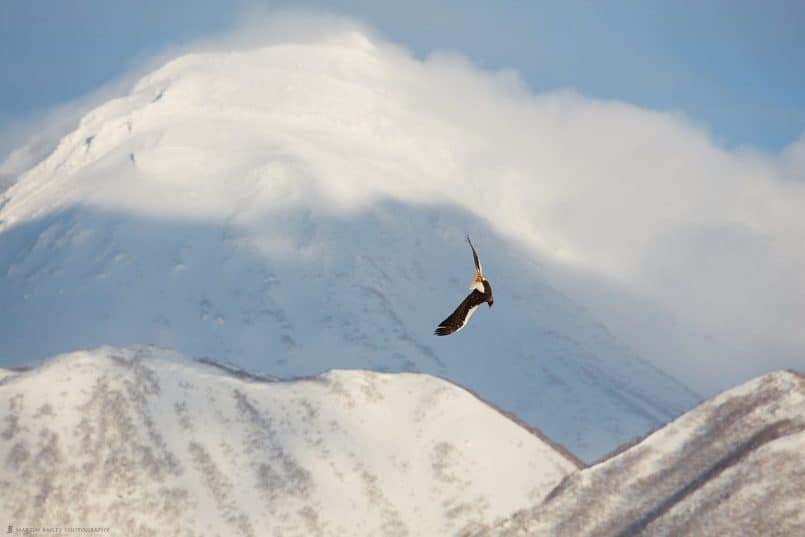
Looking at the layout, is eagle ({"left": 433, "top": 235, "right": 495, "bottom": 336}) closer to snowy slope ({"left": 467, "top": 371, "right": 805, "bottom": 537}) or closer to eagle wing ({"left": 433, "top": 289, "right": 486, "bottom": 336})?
eagle wing ({"left": 433, "top": 289, "right": 486, "bottom": 336})

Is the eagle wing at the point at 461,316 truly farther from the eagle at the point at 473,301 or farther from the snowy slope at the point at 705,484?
the snowy slope at the point at 705,484

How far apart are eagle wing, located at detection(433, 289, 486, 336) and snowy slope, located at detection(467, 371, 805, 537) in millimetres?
113451

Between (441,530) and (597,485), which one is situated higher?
(597,485)

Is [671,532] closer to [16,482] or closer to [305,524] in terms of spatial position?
[305,524]

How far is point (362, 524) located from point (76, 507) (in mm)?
41698

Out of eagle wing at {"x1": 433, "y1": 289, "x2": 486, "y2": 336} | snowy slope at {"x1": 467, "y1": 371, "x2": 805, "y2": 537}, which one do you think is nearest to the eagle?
eagle wing at {"x1": 433, "y1": 289, "x2": 486, "y2": 336}

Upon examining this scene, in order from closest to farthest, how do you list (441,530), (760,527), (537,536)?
(760,527) → (537,536) → (441,530)

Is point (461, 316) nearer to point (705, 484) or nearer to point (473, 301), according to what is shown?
point (473, 301)

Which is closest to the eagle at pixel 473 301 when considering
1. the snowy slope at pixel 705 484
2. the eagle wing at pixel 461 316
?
the eagle wing at pixel 461 316

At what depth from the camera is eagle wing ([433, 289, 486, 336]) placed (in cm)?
5578

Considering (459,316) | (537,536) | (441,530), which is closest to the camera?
(459,316)

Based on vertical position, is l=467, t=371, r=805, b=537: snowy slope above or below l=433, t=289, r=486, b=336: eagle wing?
below

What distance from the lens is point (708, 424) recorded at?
199 meters

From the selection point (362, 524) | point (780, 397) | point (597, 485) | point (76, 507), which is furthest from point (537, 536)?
point (76, 507)
